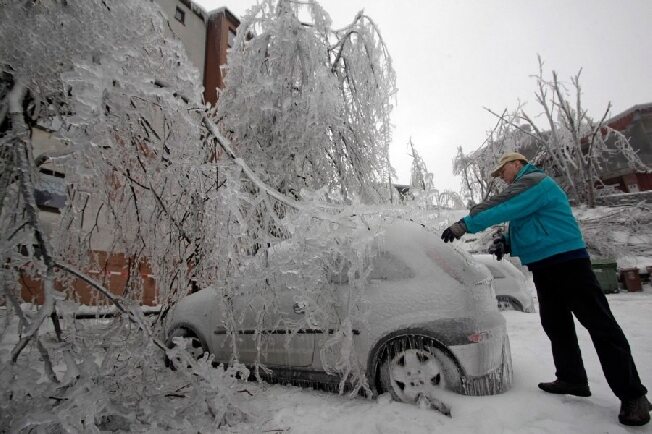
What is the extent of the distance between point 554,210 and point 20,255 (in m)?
3.64

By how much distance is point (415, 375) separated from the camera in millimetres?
2871

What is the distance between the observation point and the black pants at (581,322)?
234 centimetres

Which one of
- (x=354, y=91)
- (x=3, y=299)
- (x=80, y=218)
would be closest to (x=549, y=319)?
(x=354, y=91)

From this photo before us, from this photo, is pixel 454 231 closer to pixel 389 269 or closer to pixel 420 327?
pixel 389 269

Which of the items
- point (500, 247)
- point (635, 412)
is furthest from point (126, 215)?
point (635, 412)

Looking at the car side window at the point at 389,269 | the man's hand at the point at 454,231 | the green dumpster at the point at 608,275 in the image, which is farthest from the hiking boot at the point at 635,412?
the green dumpster at the point at 608,275

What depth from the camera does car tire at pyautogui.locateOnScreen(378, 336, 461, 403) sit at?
2.80 m

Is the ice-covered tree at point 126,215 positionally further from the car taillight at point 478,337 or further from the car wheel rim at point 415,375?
the car taillight at point 478,337

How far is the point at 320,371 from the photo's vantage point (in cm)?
325

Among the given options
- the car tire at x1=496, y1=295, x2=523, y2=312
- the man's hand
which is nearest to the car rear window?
the car tire at x1=496, y1=295, x2=523, y2=312

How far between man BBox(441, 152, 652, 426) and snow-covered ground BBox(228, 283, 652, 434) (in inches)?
8.3

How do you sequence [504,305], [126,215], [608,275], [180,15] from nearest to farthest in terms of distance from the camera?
1. [126,215]
2. [504,305]
3. [608,275]
4. [180,15]

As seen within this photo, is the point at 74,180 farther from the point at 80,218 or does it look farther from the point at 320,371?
the point at 320,371

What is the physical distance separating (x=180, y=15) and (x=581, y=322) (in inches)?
669
